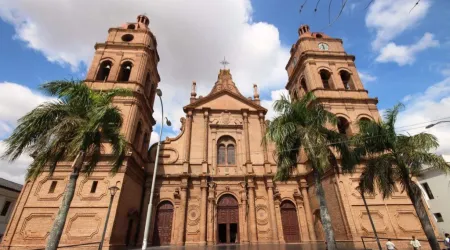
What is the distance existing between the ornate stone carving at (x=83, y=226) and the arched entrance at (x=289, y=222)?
14.5 metres

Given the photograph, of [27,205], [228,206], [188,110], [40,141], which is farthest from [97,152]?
[188,110]

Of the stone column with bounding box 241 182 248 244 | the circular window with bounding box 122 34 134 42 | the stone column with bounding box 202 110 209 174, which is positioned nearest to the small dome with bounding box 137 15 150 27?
the circular window with bounding box 122 34 134 42

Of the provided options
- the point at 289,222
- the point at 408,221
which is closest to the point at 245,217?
the point at 289,222

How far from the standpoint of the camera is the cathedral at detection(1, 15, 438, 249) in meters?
14.8

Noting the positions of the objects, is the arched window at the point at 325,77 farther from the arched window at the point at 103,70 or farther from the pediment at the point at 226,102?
the arched window at the point at 103,70

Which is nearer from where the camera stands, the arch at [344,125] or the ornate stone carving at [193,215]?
the ornate stone carving at [193,215]

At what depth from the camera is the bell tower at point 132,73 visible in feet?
63.2

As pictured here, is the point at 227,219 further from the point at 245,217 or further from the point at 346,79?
the point at 346,79

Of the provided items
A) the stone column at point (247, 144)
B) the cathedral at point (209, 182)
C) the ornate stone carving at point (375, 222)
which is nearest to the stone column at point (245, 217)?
the cathedral at point (209, 182)

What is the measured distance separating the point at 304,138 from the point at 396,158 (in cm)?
492

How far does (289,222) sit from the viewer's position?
1992 cm

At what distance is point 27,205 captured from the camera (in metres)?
14.5

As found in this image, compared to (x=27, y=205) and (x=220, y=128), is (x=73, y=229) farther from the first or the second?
(x=220, y=128)

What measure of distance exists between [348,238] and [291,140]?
9.02 m
